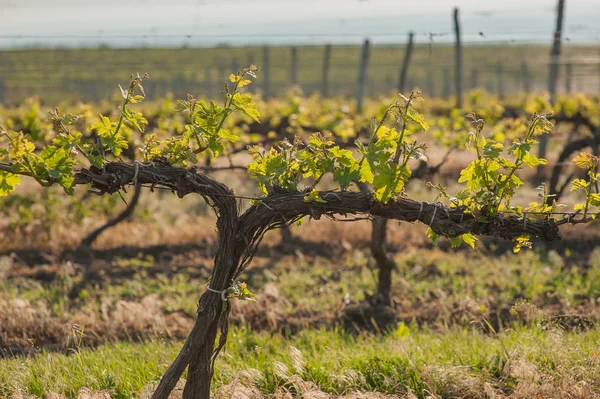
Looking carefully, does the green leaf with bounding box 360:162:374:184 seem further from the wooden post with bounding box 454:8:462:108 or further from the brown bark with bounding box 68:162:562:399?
the wooden post with bounding box 454:8:462:108

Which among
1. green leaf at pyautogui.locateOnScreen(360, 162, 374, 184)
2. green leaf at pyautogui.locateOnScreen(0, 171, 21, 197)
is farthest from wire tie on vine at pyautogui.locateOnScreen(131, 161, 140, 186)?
green leaf at pyautogui.locateOnScreen(360, 162, 374, 184)

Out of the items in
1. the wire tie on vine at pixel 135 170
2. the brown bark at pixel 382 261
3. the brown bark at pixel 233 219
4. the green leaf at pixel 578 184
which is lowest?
the brown bark at pixel 382 261

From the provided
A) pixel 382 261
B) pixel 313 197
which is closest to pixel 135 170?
pixel 313 197

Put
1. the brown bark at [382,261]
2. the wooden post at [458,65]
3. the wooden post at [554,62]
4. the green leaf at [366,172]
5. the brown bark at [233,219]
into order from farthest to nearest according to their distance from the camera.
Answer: the wooden post at [458,65]
the wooden post at [554,62]
the brown bark at [382,261]
the brown bark at [233,219]
the green leaf at [366,172]

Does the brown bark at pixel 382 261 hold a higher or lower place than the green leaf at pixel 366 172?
lower

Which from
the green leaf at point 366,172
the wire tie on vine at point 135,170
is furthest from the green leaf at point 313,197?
the wire tie on vine at point 135,170

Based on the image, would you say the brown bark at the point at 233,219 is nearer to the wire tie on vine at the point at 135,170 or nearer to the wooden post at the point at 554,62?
the wire tie on vine at the point at 135,170

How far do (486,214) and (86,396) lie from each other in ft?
7.54

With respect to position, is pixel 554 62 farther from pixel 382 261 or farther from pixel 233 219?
pixel 233 219

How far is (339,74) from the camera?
42375mm

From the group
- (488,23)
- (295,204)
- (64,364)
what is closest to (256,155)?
(295,204)

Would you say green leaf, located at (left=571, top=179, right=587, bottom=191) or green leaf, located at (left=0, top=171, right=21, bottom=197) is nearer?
green leaf, located at (left=0, top=171, right=21, bottom=197)

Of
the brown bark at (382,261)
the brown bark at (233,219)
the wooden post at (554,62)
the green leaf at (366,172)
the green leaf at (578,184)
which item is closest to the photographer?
the green leaf at (366,172)

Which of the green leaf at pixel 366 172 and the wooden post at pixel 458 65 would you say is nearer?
the green leaf at pixel 366 172
